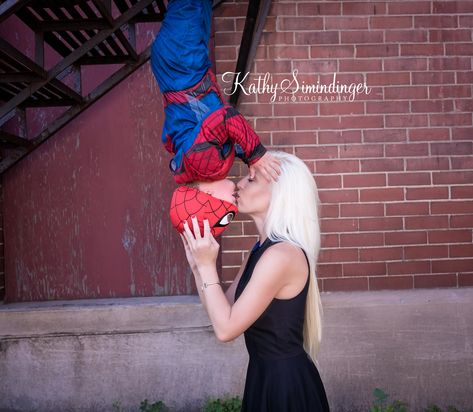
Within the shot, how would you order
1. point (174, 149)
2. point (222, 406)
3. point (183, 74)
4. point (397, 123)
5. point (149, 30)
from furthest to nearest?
point (149, 30)
point (397, 123)
point (222, 406)
point (174, 149)
point (183, 74)

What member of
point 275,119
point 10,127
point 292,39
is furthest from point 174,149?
point 10,127

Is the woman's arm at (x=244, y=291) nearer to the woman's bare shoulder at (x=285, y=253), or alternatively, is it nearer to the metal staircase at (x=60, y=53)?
the woman's bare shoulder at (x=285, y=253)

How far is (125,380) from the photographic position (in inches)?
173

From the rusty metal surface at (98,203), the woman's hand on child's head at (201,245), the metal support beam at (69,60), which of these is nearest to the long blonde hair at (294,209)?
the woman's hand on child's head at (201,245)

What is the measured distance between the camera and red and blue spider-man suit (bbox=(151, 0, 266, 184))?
7.14 feet

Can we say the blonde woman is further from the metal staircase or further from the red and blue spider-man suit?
the metal staircase

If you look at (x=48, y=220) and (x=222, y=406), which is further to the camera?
(x=48, y=220)

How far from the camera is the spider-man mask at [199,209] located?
2.17 metres

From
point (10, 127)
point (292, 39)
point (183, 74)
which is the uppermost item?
point (292, 39)

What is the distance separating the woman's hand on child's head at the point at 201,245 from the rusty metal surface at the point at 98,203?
107 inches

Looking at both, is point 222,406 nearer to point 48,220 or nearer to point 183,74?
point 48,220

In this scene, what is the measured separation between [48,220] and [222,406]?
222cm

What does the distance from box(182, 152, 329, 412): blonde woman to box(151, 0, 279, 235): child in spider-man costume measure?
0.34ft

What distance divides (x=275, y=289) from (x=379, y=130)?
104 inches
